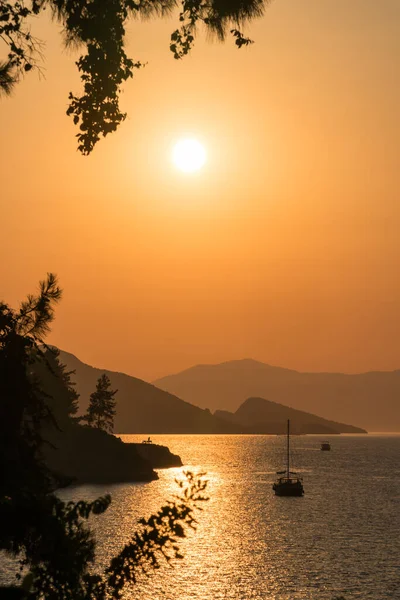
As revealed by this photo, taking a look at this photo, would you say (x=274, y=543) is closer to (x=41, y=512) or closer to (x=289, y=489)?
(x=289, y=489)

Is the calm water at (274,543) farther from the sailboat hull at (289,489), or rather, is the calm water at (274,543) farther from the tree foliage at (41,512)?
the tree foliage at (41,512)

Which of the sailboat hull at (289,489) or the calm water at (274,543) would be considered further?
the sailboat hull at (289,489)

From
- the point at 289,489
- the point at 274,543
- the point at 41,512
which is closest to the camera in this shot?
the point at 41,512

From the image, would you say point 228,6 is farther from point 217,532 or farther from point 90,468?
point 90,468

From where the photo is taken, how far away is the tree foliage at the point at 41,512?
40.3 ft

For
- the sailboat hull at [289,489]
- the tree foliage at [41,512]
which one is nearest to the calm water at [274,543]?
the sailboat hull at [289,489]

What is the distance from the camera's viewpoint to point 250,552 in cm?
8088

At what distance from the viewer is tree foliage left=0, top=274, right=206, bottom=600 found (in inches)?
484

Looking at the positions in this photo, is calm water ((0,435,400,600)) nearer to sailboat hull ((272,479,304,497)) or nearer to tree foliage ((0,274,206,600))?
sailboat hull ((272,479,304,497))

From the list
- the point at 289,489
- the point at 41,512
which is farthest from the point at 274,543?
the point at 41,512

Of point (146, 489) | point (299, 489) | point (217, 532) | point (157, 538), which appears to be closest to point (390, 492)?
point (299, 489)

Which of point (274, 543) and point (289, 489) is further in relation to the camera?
point (289, 489)

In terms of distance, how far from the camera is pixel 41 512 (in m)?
12.2

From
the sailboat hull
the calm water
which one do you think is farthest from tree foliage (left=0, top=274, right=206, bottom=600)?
the sailboat hull
